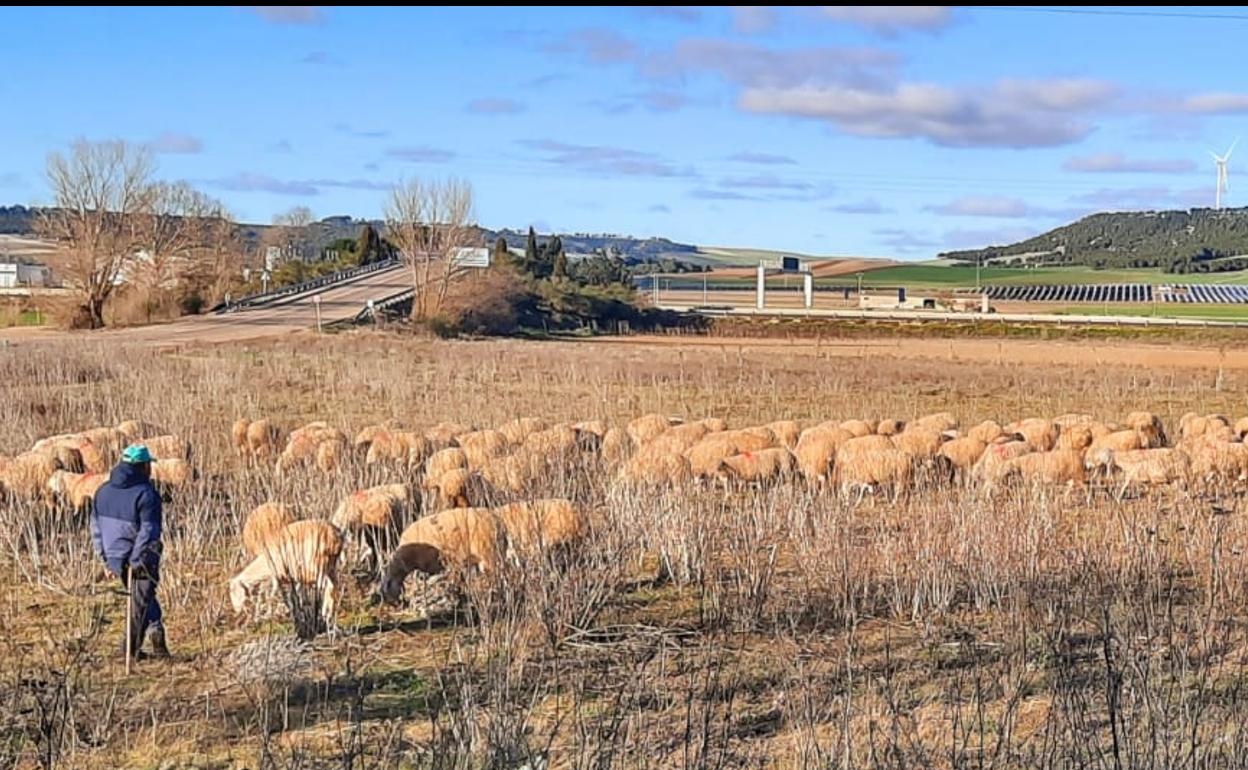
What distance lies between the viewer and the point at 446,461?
55.8 ft

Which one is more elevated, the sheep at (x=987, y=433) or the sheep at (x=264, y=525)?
the sheep at (x=264, y=525)

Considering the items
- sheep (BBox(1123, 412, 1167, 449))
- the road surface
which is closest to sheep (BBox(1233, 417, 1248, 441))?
sheep (BBox(1123, 412, 1167, 449))

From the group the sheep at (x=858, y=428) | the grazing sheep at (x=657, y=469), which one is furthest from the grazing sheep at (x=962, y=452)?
the grazing sheep at (x=657, y=469)

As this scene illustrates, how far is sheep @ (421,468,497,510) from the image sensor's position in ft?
48.4

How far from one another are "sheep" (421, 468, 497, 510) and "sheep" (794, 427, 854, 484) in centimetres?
409

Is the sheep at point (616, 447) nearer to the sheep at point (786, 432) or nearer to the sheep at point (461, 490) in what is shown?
the sheep at point (786, 432)

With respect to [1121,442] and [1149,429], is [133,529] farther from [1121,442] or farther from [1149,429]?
[1149,429]

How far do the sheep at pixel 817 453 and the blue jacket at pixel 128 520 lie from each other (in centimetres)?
875

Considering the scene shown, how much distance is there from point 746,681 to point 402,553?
3.69 meters

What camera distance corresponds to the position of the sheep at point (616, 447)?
1908cm

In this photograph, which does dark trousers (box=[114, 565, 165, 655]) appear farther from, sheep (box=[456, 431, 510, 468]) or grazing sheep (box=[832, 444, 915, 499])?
grazing sheep (box=[832, 444, 915, 499])

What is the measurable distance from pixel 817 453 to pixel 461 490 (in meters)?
5.35

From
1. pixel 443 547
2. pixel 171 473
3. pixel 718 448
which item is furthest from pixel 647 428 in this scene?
pixel 443 547

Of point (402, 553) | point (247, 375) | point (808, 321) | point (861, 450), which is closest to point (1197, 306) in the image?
point (808, 321)
